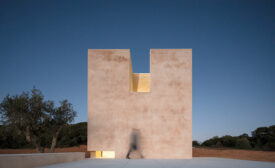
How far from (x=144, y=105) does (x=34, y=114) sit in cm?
659

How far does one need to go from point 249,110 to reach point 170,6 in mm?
27263

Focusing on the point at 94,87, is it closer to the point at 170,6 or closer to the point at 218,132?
the point at 170,6

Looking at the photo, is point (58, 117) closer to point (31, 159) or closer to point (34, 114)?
point (34, 114)

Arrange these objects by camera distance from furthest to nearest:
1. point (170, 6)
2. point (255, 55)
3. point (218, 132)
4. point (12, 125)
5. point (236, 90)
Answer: point (218, 132) < point (236, 90) < point (255, 55) < point (170, 6) < point (12, 125)

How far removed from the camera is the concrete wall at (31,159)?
492 cm

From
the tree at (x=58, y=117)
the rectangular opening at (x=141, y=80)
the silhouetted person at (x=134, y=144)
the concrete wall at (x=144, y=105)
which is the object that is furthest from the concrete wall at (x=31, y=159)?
the rectangular opening at (x=141, y=80)

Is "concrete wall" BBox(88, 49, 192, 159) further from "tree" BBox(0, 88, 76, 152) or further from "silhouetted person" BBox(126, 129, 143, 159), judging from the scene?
"tree" BBox(0, 88, 76, 152)

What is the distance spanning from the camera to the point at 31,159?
590 centimetres

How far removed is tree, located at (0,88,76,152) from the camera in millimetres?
10836

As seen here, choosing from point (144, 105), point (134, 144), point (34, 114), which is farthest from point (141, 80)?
point (34, 114)

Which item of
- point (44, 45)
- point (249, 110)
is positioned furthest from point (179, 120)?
point (249, 110)

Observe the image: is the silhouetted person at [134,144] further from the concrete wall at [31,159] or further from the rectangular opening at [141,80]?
the rectangular opening at [141,80]

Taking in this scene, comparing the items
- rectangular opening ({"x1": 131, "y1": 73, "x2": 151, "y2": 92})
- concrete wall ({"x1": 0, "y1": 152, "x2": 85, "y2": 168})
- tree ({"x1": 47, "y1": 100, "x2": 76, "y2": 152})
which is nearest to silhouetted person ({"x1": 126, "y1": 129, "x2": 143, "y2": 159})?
concrete wall ({"x1": 0, "y1": 152, "x2": 85, "y2": 168})

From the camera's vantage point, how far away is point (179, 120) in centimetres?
1127
